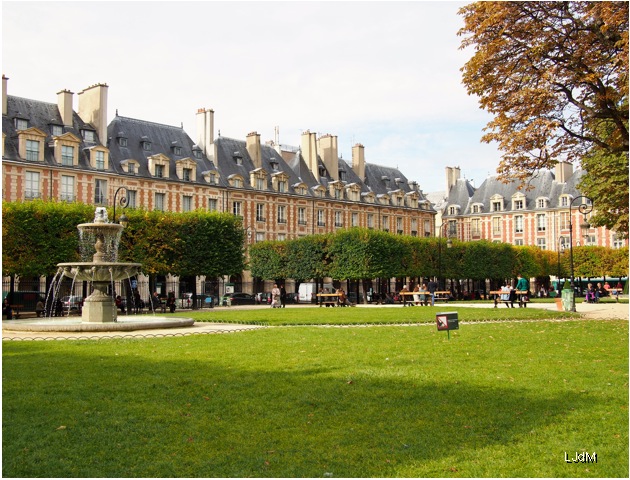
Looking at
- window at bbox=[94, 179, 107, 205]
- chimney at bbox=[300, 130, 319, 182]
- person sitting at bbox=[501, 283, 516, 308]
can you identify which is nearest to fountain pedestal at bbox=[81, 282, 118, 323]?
person sitting at bbox=[501, 283, 516, 308]

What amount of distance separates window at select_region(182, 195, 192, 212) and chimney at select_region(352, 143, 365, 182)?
20991 mm

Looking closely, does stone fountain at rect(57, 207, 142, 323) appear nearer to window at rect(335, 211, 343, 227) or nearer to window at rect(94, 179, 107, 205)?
window at rect(94, 179, 107, 205)

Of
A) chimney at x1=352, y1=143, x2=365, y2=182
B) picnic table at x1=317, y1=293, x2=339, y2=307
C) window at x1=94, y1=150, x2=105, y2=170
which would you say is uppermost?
chimney at x1=352, y1=143, x2=365, y2=182

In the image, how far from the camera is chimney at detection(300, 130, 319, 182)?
207ft

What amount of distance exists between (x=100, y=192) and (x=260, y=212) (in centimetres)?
1483

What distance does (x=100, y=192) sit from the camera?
157 ft

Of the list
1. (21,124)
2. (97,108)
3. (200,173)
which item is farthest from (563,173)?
(21,124)

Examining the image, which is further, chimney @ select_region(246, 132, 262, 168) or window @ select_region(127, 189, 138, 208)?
chimney @ select_region(246, 132, 262, 168)

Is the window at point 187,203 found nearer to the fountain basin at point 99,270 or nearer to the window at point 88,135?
the window at point 88,135

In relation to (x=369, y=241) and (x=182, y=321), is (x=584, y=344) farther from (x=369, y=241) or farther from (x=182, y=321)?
(x=369, y=241)

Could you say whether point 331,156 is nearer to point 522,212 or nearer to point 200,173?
point 200,173

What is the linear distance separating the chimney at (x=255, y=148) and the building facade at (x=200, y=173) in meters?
0.09

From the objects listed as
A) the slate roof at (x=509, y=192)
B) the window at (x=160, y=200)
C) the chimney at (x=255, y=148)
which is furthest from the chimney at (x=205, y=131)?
the slate roof at (x=509, y=192)

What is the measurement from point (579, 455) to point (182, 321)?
597 inches
